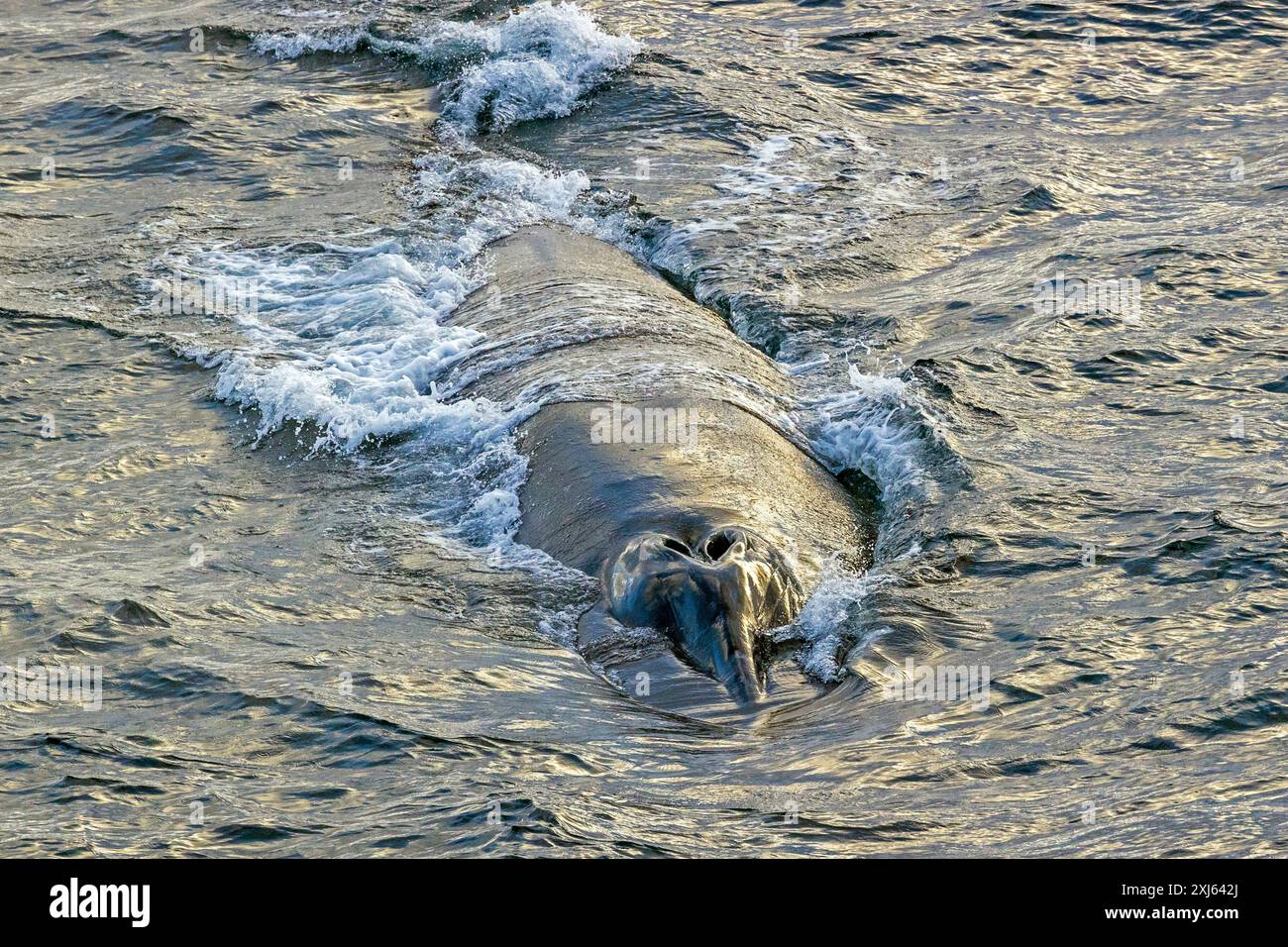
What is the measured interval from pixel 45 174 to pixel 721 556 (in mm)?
12471

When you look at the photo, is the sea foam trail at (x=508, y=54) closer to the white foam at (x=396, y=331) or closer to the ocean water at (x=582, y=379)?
the ocean water at (x=582, y=379)

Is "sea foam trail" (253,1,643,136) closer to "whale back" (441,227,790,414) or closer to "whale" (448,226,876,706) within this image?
"whale back" (441,227,790,414)

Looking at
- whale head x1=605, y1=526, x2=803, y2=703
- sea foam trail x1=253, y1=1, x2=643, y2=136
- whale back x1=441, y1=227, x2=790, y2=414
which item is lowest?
whale head x1=605, y1=526, x2=803, y2=703

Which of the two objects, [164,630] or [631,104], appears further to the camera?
[631,104]

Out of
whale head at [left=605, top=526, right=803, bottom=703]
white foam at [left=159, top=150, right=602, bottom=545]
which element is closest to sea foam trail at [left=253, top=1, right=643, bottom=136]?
white foam at [left=159, top=150, right=602, bottom=545]

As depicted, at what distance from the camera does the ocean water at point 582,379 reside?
708 cm

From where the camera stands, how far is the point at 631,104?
19.9 m

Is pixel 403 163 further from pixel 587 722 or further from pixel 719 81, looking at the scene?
pixel 587 722

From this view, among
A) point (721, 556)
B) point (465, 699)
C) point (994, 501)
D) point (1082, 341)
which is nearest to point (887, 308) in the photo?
point (1082, 341)

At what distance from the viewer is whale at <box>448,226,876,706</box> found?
328 inches

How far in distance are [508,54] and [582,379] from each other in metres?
11.1

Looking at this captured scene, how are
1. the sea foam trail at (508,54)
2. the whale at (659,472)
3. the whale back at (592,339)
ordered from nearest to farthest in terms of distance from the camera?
the whale at (659,472) → the whale back at (592,339) → the sea foam trail at (508,54)

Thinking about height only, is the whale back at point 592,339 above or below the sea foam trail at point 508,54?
below

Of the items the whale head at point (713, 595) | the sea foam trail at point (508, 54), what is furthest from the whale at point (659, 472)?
the sea foam trail at point (508, 54)
